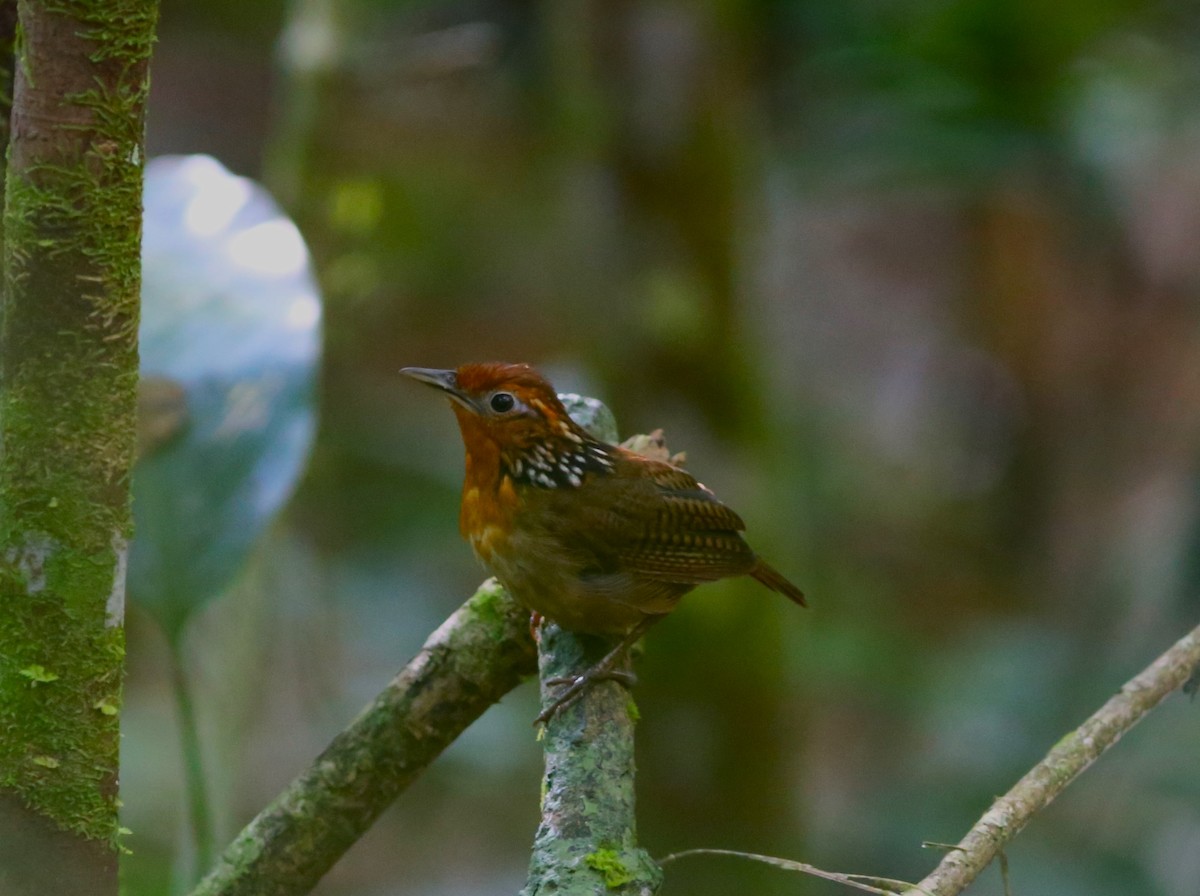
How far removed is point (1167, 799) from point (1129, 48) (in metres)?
3.49

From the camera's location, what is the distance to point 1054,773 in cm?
178

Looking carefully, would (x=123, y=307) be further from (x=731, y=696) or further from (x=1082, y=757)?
(x=731, y=696)

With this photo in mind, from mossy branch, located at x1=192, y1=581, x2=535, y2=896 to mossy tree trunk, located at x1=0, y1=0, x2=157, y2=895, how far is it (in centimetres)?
38

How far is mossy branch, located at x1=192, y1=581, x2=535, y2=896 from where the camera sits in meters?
1.86

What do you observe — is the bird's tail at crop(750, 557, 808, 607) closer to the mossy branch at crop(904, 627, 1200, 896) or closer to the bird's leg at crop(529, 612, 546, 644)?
the bird's leg at crop(529, 612, 546, 644)

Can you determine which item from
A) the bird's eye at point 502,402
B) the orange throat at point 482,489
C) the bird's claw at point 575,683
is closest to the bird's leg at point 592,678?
the bird's claw at point 575,683

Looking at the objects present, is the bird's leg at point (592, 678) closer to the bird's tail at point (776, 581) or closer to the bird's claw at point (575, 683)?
the bird's claw at point (575, 683)

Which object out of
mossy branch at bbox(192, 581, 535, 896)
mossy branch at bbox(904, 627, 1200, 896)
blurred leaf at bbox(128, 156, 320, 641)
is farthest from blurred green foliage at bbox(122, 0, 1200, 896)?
mossy branch at bbox(904, 627, 1200, 896)

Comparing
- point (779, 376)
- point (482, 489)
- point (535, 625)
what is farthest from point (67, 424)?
point (779, 376)

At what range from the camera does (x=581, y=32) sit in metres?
4.24

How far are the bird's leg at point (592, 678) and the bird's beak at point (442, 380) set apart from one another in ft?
1.78

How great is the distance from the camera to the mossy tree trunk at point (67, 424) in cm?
137

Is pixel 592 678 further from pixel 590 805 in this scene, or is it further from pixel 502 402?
pixel 502 402

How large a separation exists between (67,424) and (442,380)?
3.40 ft
